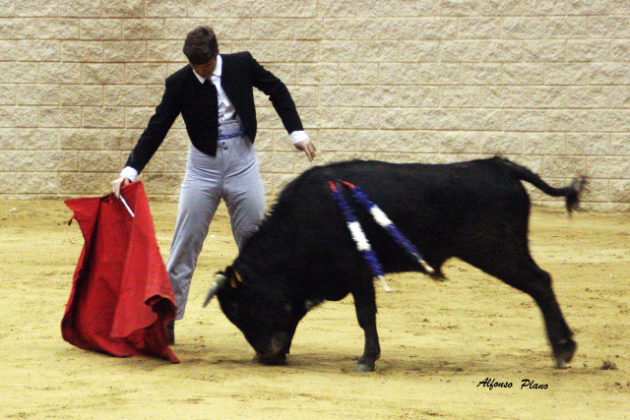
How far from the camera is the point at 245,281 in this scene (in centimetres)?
583

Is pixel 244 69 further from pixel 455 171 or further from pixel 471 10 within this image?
pixel 471 10

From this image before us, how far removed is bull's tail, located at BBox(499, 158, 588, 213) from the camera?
19.6 feet

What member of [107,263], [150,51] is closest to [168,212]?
[150,51]

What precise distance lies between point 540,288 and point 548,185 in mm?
687

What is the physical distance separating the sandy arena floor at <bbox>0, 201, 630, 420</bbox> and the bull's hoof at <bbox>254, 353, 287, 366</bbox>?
0.21ft

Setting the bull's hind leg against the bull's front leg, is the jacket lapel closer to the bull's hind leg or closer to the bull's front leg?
the bull's front leg

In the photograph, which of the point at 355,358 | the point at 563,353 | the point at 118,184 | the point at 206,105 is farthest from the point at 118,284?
the point at 563,353

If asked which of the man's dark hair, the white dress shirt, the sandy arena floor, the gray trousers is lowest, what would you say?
the sandy arena floor

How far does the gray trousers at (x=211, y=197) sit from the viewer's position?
6.05 m

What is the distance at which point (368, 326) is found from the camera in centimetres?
581

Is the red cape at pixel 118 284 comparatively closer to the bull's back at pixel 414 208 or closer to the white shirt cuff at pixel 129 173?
the white shirt cuff at pixel 129 173

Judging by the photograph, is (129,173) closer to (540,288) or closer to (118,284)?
(118,284)

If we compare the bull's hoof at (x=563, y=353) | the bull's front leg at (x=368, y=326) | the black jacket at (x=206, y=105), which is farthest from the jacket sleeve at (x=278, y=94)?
the bull's hoof at (x=563, y=353)

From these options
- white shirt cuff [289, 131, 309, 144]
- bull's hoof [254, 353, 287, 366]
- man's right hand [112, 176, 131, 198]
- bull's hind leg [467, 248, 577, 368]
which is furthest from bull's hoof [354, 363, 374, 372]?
man's right hand [112, 176, 131, 198]
